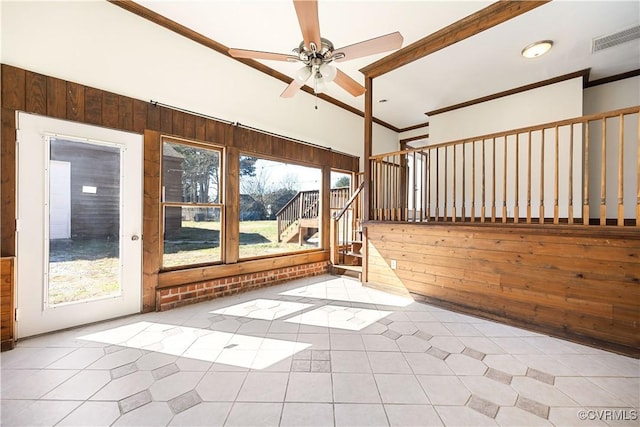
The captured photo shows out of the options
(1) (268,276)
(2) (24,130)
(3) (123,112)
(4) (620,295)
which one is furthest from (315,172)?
(4) (620,295)

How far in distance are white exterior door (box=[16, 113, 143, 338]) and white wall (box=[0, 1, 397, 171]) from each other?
565mm

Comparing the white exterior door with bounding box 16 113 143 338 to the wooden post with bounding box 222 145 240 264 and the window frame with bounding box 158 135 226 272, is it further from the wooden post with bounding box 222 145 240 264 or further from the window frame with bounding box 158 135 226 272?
the wooden post with bounding box 222 145 240 264

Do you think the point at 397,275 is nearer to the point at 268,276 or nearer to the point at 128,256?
the point at 268,276

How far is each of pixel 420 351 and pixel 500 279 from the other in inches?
56.3

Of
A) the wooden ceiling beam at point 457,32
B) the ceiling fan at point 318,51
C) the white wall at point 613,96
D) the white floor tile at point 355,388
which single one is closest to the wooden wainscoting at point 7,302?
the ceiling fan at point 318,51

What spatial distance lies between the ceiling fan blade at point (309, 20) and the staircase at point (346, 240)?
3312mm

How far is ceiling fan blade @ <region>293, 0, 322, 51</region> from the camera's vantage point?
1.76 m

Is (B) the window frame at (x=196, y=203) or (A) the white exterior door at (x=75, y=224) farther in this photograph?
(B) the window frame at (x=196, y=203)

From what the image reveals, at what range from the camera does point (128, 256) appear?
9.87ft

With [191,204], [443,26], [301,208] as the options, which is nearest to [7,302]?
[191,204]

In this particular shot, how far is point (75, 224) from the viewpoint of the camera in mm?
2750

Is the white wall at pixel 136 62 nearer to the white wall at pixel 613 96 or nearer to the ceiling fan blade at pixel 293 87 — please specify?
the ceiling fan blade at pixel 293 87

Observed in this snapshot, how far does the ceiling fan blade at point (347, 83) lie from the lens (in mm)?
2723

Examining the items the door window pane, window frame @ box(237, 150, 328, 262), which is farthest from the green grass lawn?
window frame @ box(237, 150, 328, 262)
